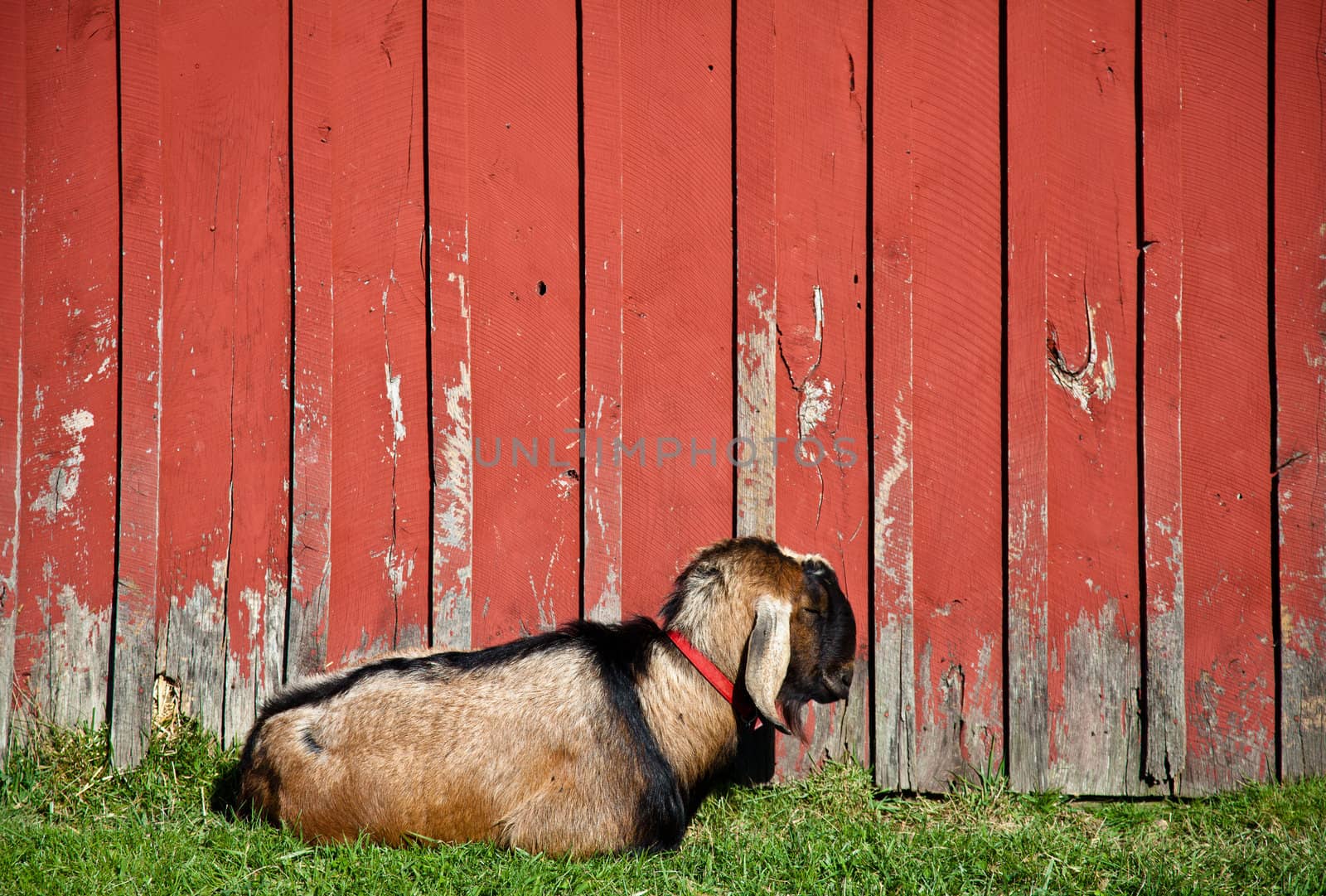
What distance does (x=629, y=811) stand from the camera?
3197 millimetres

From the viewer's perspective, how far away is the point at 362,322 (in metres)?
3.99

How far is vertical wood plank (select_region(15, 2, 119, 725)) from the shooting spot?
13.0 ft

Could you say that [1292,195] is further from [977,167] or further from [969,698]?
[969,698]

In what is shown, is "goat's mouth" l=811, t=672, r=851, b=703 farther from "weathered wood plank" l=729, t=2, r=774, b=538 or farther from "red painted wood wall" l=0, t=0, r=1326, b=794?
"weathered wood plank" l=729, t=2, r=774, b=538

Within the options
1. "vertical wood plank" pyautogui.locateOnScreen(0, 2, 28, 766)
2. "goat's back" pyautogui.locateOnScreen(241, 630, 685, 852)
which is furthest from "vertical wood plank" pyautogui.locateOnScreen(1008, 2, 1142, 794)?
"vertical wood plank" pyautogui.locateOnScreen(0, 2, 28, 766)

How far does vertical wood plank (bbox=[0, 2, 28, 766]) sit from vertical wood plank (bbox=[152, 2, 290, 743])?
0.64 metres

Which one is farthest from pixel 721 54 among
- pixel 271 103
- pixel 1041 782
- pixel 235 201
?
pixel 1041 782

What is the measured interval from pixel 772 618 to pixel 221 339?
9.11 feet

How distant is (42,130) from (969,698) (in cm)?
492

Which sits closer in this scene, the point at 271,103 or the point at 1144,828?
the point at 1144,828

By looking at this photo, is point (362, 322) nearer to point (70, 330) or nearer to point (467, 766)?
point (70, 330)

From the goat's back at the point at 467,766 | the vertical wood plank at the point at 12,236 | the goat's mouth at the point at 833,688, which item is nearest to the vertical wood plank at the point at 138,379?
the vertical wood plank at the point at 12,236

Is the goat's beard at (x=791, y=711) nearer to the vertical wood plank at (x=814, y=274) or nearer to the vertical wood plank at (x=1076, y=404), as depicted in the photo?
the vertical wood plank at (x=814, y=274)

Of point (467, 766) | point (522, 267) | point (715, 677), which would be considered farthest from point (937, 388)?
point (467, 766)
